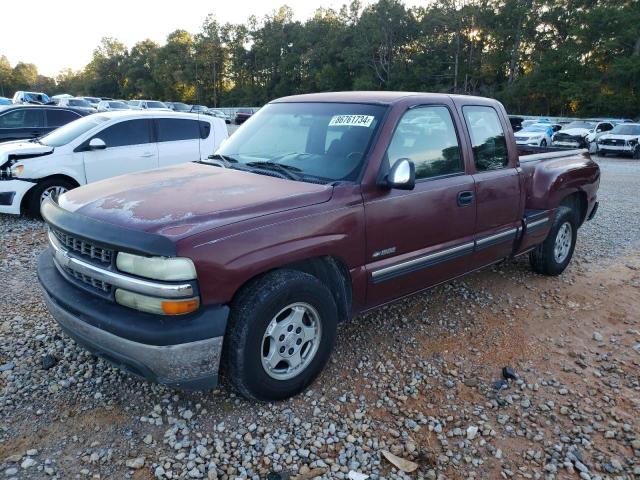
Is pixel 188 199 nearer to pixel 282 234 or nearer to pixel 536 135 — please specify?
pixel 282 234

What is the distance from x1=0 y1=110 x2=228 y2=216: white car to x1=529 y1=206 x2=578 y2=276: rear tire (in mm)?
4472

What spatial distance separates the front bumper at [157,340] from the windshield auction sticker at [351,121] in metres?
1.67

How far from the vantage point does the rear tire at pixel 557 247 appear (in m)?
5.25

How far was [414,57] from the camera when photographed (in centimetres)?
5234

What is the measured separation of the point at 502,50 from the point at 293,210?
49.8 m

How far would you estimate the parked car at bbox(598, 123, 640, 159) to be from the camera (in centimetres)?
2019

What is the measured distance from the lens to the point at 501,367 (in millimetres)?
3602

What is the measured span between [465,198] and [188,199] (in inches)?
85.6

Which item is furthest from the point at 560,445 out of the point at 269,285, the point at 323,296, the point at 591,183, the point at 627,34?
the point at 627,34

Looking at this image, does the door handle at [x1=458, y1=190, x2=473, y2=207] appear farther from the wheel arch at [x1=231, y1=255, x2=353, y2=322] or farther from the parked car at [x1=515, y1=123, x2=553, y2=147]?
the parked car at [x1=515, y1=123, x2=553, y2=147]

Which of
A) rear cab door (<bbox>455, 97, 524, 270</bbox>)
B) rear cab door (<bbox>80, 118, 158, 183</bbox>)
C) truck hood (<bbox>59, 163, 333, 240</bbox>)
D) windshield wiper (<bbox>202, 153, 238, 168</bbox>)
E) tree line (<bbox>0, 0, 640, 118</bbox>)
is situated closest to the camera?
truck hood (<bbox>59, 163, 333, 240</bbox>)

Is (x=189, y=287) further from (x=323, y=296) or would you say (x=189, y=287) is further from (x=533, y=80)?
(x=533, y=80)

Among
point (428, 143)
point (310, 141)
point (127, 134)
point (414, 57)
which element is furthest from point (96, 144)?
point (414, 57)

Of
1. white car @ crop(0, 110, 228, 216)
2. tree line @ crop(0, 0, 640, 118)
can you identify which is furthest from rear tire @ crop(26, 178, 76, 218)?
tree line @ crop(0, 0, 640, 118)
